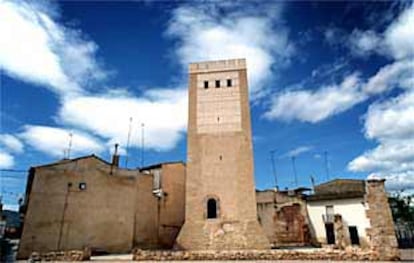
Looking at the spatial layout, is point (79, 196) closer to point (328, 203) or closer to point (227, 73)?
point (227, 73)

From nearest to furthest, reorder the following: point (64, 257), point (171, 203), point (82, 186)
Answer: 1. point (64, 257)
2. point (82, 186)
3. point (171, 203)

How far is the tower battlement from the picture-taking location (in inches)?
891

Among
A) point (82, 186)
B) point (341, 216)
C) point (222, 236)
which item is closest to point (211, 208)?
point (222, 236)

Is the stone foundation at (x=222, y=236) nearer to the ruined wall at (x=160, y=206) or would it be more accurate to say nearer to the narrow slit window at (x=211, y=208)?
the narrow slit window at (x=211, y=208)

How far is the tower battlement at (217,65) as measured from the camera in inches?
891

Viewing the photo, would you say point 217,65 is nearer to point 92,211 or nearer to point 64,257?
point 92,211

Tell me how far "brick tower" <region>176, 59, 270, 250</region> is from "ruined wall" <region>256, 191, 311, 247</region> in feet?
32.1

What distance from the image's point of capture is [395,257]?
516 inches

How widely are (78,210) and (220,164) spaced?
9.55 meters

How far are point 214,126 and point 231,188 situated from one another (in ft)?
14.2

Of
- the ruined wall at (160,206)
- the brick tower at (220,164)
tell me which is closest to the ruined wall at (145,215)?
the ruined wall at (160,206)

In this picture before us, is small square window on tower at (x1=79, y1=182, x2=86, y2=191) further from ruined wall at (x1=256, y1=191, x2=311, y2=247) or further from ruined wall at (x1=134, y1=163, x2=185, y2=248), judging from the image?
ruined wall at (x1=256, y1=191, x2=311, y2=247)

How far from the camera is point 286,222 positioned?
92.1ft

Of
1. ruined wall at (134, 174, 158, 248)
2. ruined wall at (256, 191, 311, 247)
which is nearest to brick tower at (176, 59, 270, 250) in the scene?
ruined wall at (134, 174, 158, 248)
